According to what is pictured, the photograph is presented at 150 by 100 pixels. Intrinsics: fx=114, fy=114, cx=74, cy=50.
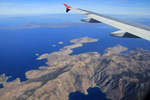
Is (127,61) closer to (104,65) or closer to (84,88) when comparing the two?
(104,65)

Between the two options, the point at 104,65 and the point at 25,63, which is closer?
the point at 104,65

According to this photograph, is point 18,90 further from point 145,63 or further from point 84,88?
point 145,63

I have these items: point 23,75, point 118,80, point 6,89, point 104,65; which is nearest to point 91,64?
point 104,65

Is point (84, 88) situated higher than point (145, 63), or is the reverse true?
point (145, 63)

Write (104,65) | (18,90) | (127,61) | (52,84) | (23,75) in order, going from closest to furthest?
1. (18,90)
2. (52,84)
3. (23,75)
4. (104,65)
5. (127,61)

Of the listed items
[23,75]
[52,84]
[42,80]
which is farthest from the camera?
[23,75]

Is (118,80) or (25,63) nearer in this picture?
(118,80)

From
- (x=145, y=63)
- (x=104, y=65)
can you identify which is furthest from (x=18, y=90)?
(x=145, y=63)

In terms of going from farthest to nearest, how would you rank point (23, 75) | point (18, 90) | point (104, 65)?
point (104, 65) → point (23, 75) → point (18, 90)

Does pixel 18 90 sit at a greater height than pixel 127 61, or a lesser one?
lesser
